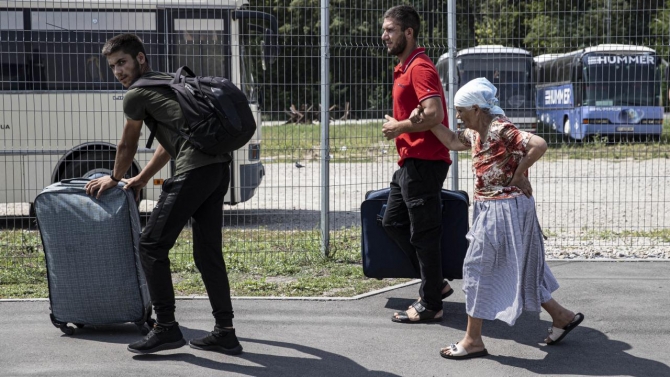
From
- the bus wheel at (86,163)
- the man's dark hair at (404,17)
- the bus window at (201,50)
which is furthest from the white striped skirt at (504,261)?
the bus wheel at (86,163)

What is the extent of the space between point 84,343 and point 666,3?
6.46 m

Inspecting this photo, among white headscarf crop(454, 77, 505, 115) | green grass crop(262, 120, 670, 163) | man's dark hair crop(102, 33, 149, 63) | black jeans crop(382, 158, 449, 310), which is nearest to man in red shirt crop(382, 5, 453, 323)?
black jeans crop(382, 158, 449, 310)

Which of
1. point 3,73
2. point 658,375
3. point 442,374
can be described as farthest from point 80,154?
point 658,375

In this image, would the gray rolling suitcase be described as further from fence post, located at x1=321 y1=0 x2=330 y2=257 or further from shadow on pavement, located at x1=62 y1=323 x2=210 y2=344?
fence post, located at x1=321 y1=0 x2=330 y2=257

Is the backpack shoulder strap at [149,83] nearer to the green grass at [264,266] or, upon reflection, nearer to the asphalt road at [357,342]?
the asphalt road at [357,342]

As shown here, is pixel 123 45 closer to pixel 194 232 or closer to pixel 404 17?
pixel 194 232

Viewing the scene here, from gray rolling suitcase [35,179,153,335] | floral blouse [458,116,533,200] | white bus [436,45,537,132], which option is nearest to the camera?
floral blouse [458,116,533,200]

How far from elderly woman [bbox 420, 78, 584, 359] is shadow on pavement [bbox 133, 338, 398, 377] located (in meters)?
0.67

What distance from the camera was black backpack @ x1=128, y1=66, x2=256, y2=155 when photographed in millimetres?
4883

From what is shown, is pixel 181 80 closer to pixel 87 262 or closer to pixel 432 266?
pixel 87 262

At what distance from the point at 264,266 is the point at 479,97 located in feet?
11.3

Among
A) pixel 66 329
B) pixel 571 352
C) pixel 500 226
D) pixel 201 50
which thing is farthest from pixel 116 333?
pixel 201 50

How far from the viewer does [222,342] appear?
5230 mm

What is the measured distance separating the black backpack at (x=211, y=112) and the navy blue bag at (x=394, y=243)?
1.54 metres
